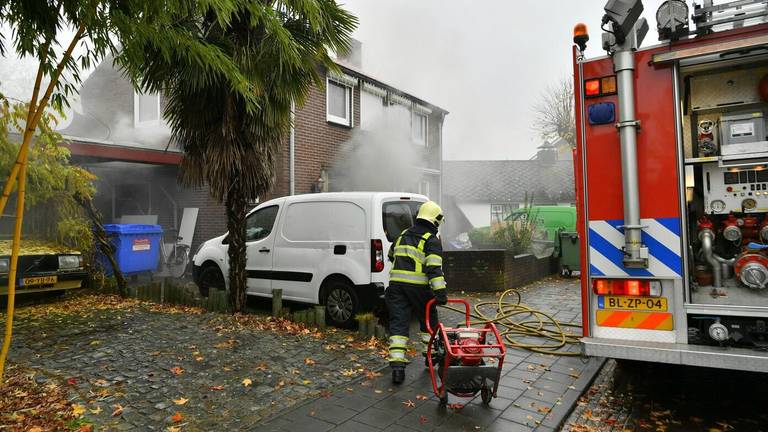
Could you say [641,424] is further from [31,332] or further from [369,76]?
[369,76]

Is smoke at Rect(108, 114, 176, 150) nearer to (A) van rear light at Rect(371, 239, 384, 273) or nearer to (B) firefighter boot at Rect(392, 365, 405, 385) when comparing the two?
(A) van rear light at Rect(371, 239, 384, 273)

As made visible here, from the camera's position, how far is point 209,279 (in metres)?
7.82

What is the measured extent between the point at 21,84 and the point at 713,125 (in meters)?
19.6

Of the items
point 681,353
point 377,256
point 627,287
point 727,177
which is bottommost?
point 681,353

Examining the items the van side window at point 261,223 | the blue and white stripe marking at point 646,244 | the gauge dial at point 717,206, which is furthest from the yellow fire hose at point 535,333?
the van side window at point 261,223

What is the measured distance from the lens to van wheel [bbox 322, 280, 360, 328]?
611 centimetres

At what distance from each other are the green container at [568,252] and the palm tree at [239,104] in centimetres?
704

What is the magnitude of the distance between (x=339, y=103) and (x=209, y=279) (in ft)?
21.6

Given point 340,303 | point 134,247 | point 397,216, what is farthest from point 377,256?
point 134,247

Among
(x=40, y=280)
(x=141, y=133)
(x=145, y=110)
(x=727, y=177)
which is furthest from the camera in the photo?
(x=145, y=110)

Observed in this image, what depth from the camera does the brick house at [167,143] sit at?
10.9m

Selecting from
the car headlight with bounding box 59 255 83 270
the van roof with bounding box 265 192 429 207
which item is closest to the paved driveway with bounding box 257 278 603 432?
the van roof with bounding box 265 192 429 207

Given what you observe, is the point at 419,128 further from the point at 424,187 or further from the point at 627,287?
the point at 627,287

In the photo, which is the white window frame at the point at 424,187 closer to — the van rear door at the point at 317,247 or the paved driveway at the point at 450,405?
the van rear door at the point at 317,247
